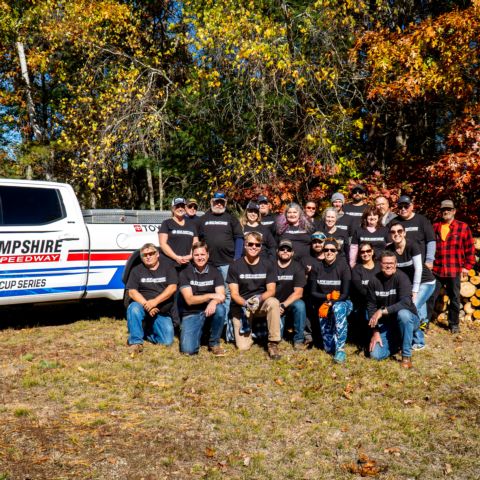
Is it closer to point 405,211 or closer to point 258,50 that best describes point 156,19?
point 258,50

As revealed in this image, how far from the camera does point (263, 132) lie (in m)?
11.4

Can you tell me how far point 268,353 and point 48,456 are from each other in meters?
Result: 3.01

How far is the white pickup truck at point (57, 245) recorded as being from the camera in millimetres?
6324

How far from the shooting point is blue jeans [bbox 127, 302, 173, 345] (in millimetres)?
6105

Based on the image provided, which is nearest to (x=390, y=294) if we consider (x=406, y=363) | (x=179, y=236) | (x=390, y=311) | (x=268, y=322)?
(x=390, y=311)

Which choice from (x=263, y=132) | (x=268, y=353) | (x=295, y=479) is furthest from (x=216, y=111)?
(x=295, y=479)

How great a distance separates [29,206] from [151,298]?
2053 millimetres

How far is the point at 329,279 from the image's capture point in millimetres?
6246

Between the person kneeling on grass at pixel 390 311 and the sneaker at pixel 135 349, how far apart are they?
2784 millimetres

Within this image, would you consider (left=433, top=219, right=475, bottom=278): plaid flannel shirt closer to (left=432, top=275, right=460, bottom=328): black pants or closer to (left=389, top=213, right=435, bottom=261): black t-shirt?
(left=432, top=275, right=460, bottom=328): black pants

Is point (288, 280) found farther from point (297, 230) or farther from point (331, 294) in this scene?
point (297, 230)

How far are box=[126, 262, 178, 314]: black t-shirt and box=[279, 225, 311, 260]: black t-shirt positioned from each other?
1.69 m

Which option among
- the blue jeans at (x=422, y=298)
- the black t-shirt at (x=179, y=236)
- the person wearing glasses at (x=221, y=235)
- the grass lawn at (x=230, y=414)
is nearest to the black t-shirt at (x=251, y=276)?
the person wearing glasses at (x=221, y=235)

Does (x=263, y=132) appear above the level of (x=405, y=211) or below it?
above
